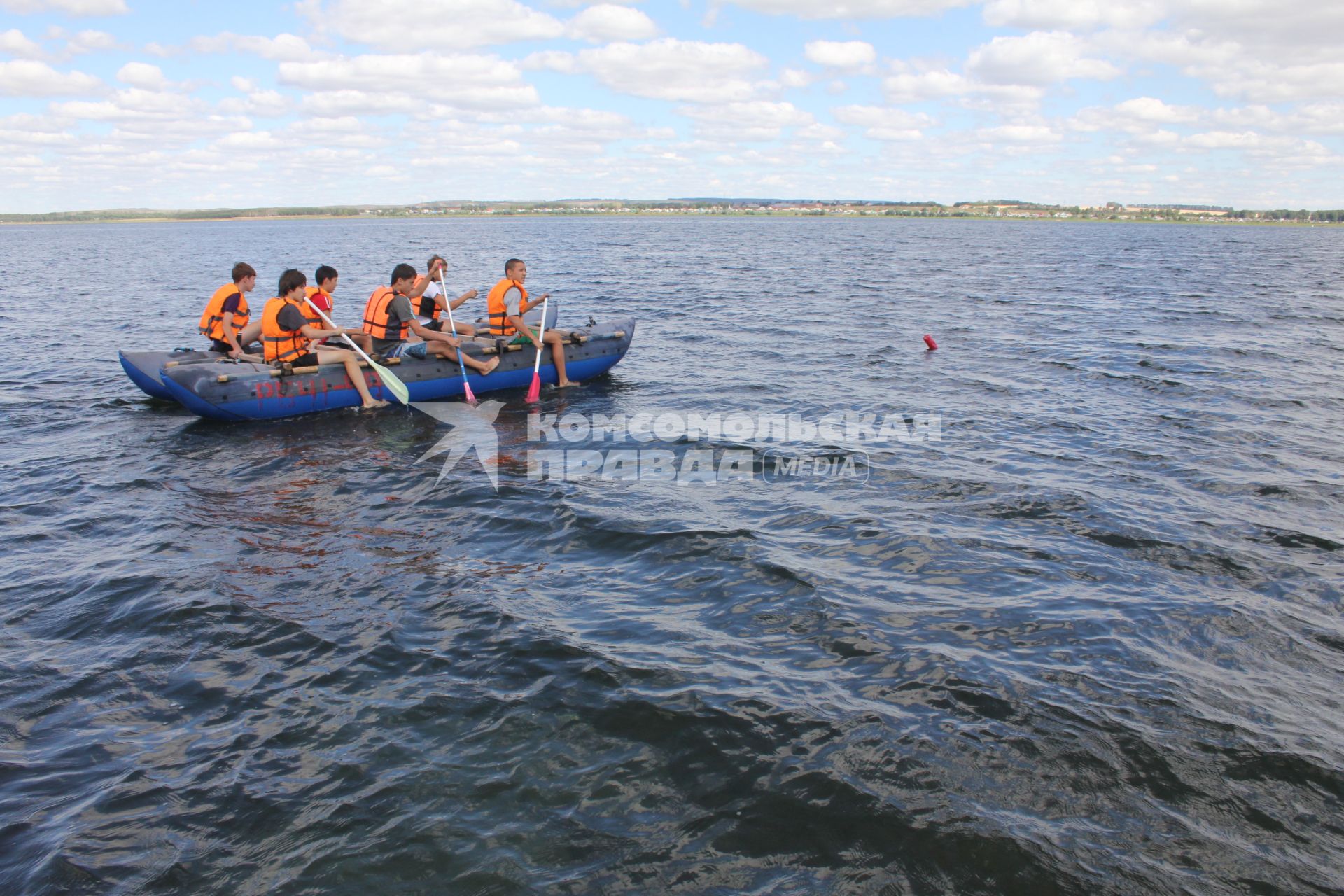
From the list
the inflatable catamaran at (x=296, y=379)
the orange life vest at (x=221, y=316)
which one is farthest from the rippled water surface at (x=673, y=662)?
the orange life vest at (x=221, y=316)

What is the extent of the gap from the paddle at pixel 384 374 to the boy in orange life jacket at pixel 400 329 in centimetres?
48

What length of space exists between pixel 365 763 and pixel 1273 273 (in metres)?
54.8

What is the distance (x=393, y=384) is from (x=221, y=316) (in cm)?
304

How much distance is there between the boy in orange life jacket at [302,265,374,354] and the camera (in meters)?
12.8

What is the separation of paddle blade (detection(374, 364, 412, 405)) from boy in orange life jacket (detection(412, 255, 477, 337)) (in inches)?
77.5

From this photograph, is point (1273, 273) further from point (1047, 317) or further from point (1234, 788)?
point (1234, 788)

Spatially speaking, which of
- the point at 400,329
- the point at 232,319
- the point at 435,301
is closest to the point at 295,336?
the point at 232,319

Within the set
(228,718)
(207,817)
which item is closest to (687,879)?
(207,817)

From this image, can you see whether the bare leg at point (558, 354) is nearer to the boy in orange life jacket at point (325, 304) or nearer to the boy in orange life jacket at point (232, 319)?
the boy in orange life jacket at point (325, 304)

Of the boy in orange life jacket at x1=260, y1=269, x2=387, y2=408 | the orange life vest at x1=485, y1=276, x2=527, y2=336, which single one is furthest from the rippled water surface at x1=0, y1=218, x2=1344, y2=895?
the orange life vest at x1=485, y1=276, x2=527, y2=336

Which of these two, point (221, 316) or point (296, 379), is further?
point (221, 316)

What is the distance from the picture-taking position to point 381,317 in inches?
547

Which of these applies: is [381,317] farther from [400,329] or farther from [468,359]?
[468,359]

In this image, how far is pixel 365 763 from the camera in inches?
208
